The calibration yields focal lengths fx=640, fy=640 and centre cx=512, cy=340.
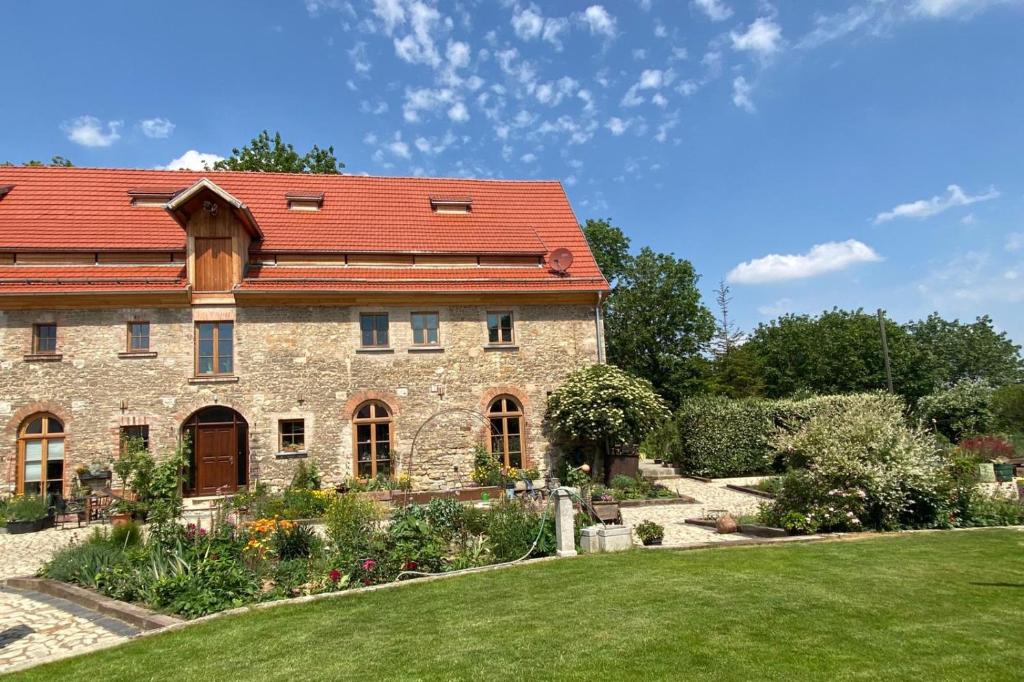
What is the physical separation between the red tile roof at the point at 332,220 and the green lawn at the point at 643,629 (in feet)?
37.8

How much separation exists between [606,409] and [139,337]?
11883 millimetres

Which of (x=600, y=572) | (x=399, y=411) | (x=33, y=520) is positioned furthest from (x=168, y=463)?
(x=600, y=572)

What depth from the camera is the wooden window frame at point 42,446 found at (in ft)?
49.5

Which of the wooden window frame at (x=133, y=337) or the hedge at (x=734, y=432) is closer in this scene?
the wooden window frame at (x=133, y=337)

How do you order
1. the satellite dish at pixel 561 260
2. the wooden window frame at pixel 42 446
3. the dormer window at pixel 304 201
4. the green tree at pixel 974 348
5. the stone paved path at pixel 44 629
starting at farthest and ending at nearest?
the green tree at pixel 974 348, the dormer window at pixel 304 201, the satellite dish at pixel 561 260, the wooden window frame at pixel 42 446, the stone paved path at pixel 44 629

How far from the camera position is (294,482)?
15.9m

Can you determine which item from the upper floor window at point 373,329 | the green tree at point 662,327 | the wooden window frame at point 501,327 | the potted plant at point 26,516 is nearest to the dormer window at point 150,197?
the upper floor window at point 373,329

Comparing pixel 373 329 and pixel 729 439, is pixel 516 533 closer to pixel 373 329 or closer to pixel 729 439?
pixel 373 329

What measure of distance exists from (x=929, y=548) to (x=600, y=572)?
184 inches

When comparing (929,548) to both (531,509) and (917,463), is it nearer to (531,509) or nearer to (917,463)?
(917,463)

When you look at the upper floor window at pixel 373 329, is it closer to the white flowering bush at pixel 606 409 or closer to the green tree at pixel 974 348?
the white flowering bush at pixel 606 409

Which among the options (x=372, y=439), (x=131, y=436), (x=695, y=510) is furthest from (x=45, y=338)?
(x=695, y=510)

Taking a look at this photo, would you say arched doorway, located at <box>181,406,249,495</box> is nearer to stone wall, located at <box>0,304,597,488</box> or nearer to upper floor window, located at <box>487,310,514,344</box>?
stone wall, located at <box>0,304,597,488</box>

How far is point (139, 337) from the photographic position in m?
16.1
